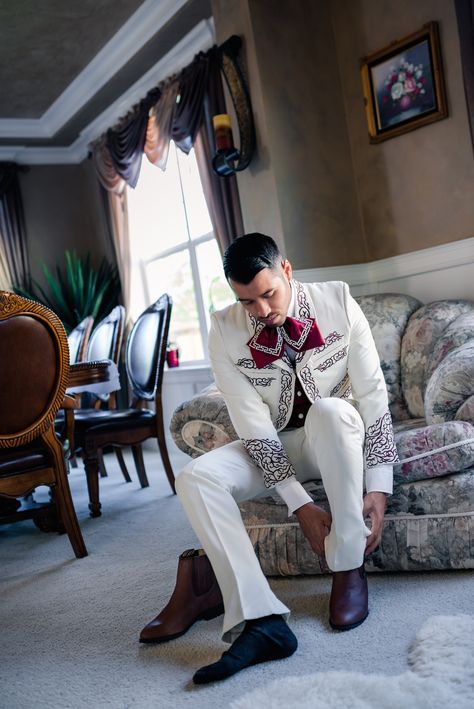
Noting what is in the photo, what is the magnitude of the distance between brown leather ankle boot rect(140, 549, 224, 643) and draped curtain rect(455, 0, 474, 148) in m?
2.19

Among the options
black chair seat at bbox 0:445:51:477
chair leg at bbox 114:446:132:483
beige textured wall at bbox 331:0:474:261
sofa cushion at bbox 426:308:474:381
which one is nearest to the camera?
sofa cushion at bbox 426:308:474:381

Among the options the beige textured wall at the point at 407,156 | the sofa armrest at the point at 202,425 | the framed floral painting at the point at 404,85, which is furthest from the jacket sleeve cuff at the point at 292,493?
the framed floral painting at the point at 404,85

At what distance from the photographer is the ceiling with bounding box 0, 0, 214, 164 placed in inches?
166

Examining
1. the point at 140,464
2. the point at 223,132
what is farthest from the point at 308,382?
the point at 140,464

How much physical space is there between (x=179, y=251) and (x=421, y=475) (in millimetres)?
3632

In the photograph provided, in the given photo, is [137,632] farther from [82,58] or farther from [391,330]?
[82,58]

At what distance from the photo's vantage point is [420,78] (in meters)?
3.23

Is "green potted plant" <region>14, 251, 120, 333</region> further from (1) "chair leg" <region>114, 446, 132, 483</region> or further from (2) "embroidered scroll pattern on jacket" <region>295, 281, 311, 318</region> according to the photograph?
(2) "embroidered scroll pattern on jacket" <region>295, 281, 311, 318</region>

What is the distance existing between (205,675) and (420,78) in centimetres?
272

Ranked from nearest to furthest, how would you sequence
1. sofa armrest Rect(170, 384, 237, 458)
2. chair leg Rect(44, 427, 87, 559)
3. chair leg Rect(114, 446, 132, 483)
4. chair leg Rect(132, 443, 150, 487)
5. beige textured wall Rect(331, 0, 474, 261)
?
1. sofa armrest Rect(170, 384, 237, 458)
2. chair leg Rect(44, 427, 87, 559)
3. beige textured wall Rect(331, 0, 474, 261)
4. chair leg Rect(132, 443, 150, 487)
5. chair leg Rect(114, 446, 132, 483)

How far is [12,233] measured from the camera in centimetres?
602

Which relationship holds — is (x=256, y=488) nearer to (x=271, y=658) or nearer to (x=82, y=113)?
(x=271, y=658)

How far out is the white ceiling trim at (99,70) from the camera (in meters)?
4.31

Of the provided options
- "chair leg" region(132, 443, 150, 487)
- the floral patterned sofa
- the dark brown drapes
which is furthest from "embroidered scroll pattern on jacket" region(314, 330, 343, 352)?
the dark brown drapes
